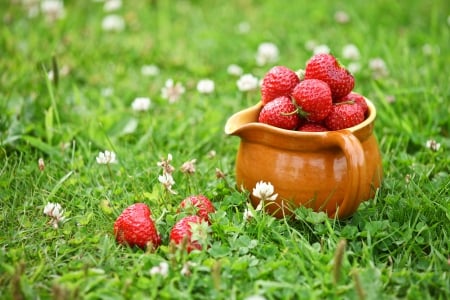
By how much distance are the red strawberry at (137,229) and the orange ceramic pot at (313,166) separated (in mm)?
363

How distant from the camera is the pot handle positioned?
1690 mm

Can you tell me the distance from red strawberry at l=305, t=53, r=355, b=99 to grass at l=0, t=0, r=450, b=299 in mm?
367

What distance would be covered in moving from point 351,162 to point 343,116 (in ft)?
0.58

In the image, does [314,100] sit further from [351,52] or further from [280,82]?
[351,52]

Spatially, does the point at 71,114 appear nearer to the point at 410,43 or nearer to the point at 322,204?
the point at 322,204

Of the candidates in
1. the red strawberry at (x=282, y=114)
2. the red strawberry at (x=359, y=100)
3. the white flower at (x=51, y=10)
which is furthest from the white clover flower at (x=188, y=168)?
the white flower at (x=51, y=10)

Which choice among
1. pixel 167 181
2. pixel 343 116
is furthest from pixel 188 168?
pixel 343 116

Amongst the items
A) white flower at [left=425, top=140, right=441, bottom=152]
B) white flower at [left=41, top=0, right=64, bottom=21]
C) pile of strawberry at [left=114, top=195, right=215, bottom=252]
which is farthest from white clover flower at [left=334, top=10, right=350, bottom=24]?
pile of strawberry at [left=114, top=195, right=215, bottom=252]

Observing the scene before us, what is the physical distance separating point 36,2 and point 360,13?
6.49ft

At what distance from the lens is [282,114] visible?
179 cm

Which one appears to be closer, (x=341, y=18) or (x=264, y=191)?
(x=264, y=191)

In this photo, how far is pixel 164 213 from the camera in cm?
184

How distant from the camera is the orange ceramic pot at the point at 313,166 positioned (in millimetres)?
1730

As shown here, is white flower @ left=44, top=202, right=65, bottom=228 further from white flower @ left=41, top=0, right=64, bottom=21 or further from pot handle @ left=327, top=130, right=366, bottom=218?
white flower @ left=41, top=0, right=64, bottom=21
